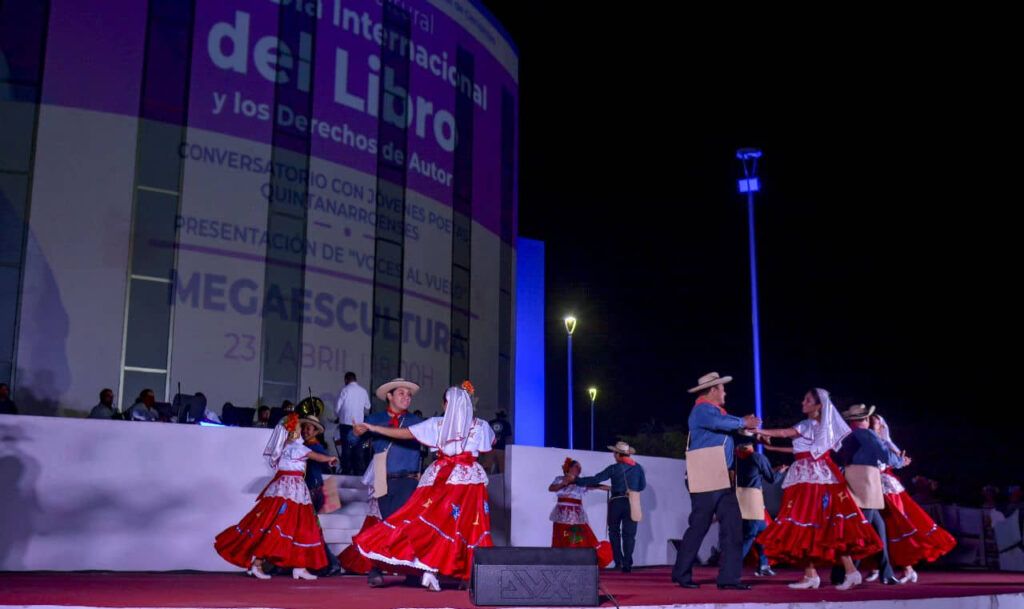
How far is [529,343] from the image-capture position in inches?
1013

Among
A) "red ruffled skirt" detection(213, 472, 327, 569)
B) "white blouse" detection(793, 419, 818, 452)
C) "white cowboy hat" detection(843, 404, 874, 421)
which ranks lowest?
"red ruffled skirt" detection(213, 472, 327, 569)

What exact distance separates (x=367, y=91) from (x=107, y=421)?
10161 mm

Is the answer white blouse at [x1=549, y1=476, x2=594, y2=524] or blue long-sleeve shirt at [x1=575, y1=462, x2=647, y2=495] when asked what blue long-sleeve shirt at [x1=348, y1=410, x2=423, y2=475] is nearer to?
white blouse at [x1=549, y1=476, x2=594, y2=524]

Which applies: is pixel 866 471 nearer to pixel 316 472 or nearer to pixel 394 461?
pixel 394 461

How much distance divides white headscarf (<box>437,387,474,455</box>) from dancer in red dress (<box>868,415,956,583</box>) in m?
4.63

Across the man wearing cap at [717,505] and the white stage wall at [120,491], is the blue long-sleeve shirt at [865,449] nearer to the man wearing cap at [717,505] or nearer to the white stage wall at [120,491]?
the man wearing cap at [717,505]

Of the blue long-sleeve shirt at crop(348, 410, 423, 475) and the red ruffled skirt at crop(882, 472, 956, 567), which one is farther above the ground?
the blue long-sleeve shirt at crop(348, 410, 423, 475)

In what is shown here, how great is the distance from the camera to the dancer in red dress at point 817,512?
28.3 feet

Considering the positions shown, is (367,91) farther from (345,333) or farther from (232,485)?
(232,485)

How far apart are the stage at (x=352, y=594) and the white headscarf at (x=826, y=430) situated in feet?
4.07

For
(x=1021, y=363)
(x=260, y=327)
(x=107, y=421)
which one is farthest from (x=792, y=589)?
(x=1021, y=363)

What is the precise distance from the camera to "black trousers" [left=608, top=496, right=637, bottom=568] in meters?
13.4

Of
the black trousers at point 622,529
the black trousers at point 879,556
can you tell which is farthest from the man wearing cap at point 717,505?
the black trousers at point 622,529

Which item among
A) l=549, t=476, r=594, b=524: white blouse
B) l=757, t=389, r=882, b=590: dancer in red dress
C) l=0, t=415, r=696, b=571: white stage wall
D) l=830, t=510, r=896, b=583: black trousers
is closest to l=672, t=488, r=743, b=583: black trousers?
l=757, t=389, r=882, b=590: dancer in red dress
